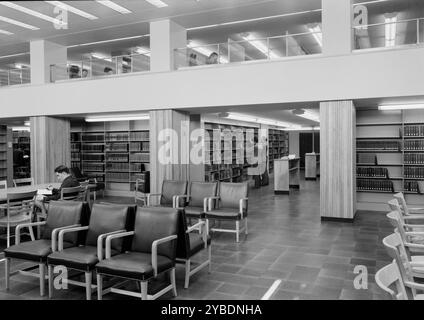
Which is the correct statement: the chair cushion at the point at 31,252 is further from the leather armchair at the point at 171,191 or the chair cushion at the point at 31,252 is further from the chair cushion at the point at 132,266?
the leather armchair at the point at 171,191

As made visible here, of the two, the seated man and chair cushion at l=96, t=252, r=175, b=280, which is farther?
the seated man

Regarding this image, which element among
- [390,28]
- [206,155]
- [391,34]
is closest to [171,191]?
[206,155]

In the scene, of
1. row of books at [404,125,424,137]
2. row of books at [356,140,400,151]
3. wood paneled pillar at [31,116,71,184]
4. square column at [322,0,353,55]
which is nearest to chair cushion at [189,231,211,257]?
square column at [322,0,353,55]

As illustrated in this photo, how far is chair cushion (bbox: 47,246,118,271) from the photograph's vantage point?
333cm

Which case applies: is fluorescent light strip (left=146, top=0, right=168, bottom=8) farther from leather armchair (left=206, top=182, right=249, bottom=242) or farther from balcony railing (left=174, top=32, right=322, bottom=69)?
leather armchair (left=206, top=182, right=249, bottom=242)

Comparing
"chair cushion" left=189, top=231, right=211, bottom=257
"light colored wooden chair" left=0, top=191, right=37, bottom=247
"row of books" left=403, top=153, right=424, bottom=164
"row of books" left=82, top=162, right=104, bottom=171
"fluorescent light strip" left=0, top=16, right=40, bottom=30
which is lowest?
"chair cushion" left=189, top=231, right=211, bottom=257

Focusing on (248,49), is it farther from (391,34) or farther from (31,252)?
(31,252)

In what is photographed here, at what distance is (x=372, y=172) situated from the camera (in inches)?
325

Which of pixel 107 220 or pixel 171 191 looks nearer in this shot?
pixel 107 220

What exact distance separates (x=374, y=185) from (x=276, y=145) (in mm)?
A: 10808

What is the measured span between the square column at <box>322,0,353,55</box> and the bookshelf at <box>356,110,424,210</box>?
2.14 meters

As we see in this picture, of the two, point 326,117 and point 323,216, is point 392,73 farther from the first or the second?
point 323,216

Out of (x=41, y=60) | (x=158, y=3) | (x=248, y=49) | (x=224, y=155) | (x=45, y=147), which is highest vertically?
(x=158, y=3)
